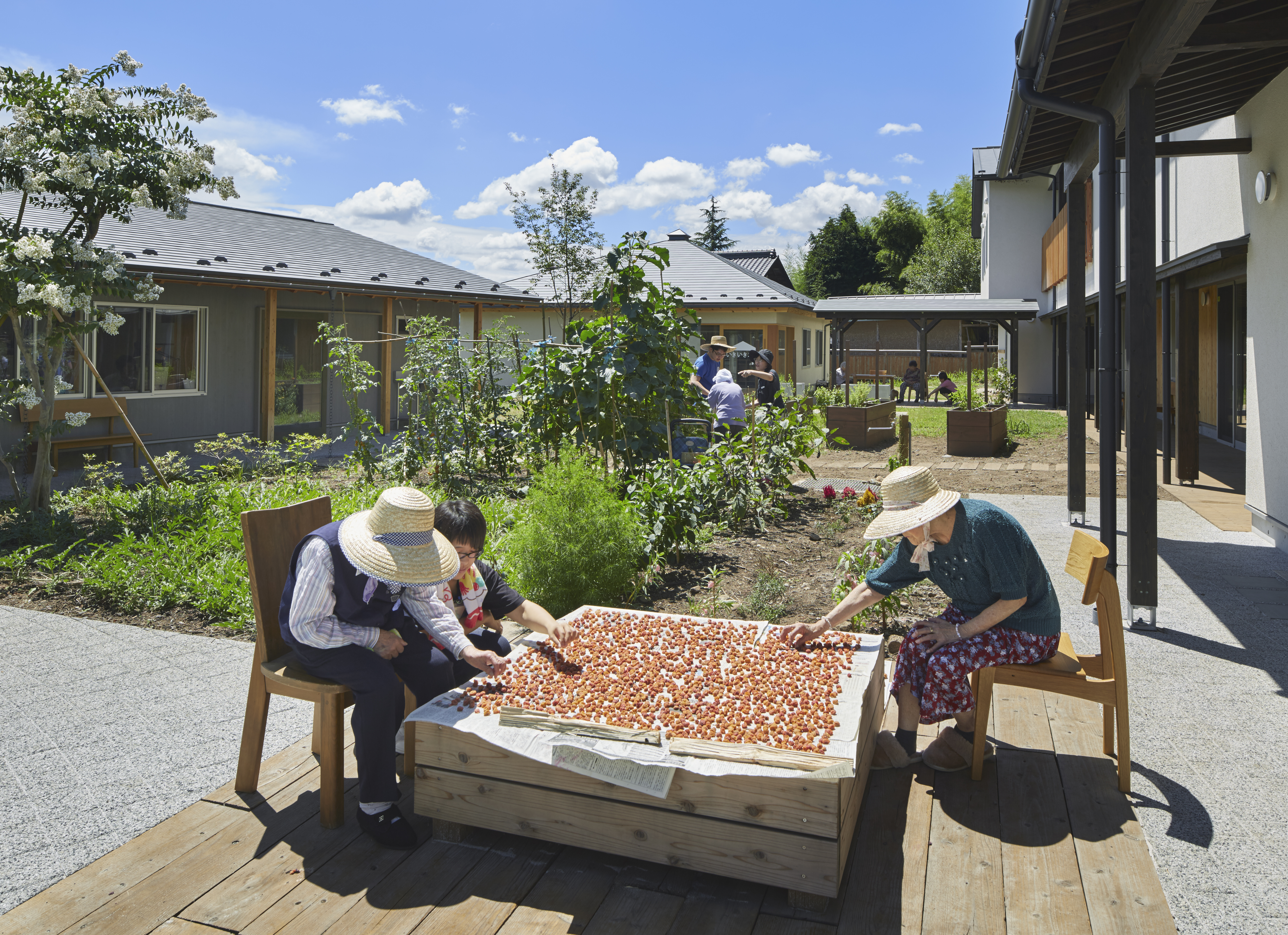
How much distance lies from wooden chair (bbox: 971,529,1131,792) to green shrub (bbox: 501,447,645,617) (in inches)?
87.5

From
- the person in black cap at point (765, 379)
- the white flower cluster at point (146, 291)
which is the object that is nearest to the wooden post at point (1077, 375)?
the person in black cap at point (765, 379)

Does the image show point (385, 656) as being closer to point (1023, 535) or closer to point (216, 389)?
point (1023, 535)

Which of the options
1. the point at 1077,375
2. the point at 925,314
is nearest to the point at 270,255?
the point at 1077,375

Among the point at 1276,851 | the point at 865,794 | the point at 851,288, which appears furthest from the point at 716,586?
the point at 851,288

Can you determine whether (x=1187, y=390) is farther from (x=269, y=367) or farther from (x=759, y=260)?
(x=759, y=260)

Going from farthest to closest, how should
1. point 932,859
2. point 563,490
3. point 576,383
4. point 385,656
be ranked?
point 576,383 → point 563,490 → point 385,656 → point 932,859

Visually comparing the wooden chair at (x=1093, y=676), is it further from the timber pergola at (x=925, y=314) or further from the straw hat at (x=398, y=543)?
the timber pergola at (x=925, y=314)

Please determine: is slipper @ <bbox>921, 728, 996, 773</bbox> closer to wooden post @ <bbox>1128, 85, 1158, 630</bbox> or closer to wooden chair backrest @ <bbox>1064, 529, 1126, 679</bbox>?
wooden chair backrest @ <bbox>1064, 529, 1126, 679</bbox>

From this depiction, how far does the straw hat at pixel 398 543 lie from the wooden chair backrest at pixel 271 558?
355mm

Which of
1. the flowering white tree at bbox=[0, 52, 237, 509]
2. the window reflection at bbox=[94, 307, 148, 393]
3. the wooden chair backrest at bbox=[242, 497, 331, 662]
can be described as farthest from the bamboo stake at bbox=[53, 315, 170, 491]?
the wooden chair backrest at bbox=[242, 497, 331, 662]

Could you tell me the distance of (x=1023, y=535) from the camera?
310 cm

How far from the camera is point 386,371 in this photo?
47.4ft

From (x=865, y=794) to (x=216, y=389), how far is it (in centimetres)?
1179

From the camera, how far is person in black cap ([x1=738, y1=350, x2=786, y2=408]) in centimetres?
1077
